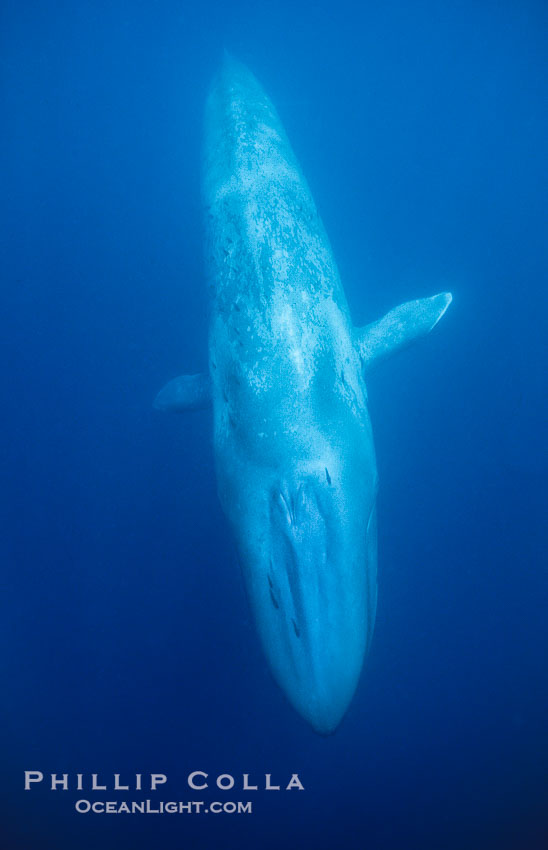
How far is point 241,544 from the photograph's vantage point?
17.0 ft

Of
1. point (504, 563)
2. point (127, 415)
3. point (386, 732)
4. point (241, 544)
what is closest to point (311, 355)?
point (241, 544)

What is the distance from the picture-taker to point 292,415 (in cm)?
523

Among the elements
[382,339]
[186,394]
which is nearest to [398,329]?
[382,339]

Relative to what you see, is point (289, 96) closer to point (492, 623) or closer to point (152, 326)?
point (152, 326)

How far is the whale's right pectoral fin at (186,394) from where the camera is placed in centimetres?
726

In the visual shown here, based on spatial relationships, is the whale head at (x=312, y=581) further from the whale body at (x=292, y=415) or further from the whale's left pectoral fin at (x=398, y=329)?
the whale's left pectoral fin at (x=398, y=329)

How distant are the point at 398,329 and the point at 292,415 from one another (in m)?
2.57

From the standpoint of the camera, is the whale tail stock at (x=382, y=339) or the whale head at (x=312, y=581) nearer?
the whale head at (x=312, y=581)

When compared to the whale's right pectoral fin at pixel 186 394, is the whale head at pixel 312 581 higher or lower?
lower

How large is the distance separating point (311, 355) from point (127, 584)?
5.87 meters

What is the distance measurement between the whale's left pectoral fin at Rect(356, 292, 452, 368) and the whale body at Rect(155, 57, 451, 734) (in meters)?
0.02

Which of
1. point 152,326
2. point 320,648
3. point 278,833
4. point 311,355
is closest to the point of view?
point 320,648

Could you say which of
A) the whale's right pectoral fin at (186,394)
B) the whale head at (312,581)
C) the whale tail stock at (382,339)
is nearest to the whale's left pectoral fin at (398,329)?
the whale tail stock at (382,339)

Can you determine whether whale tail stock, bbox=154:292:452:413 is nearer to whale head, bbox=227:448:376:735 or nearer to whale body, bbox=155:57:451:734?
whale body, bbox=155:57:451:734
